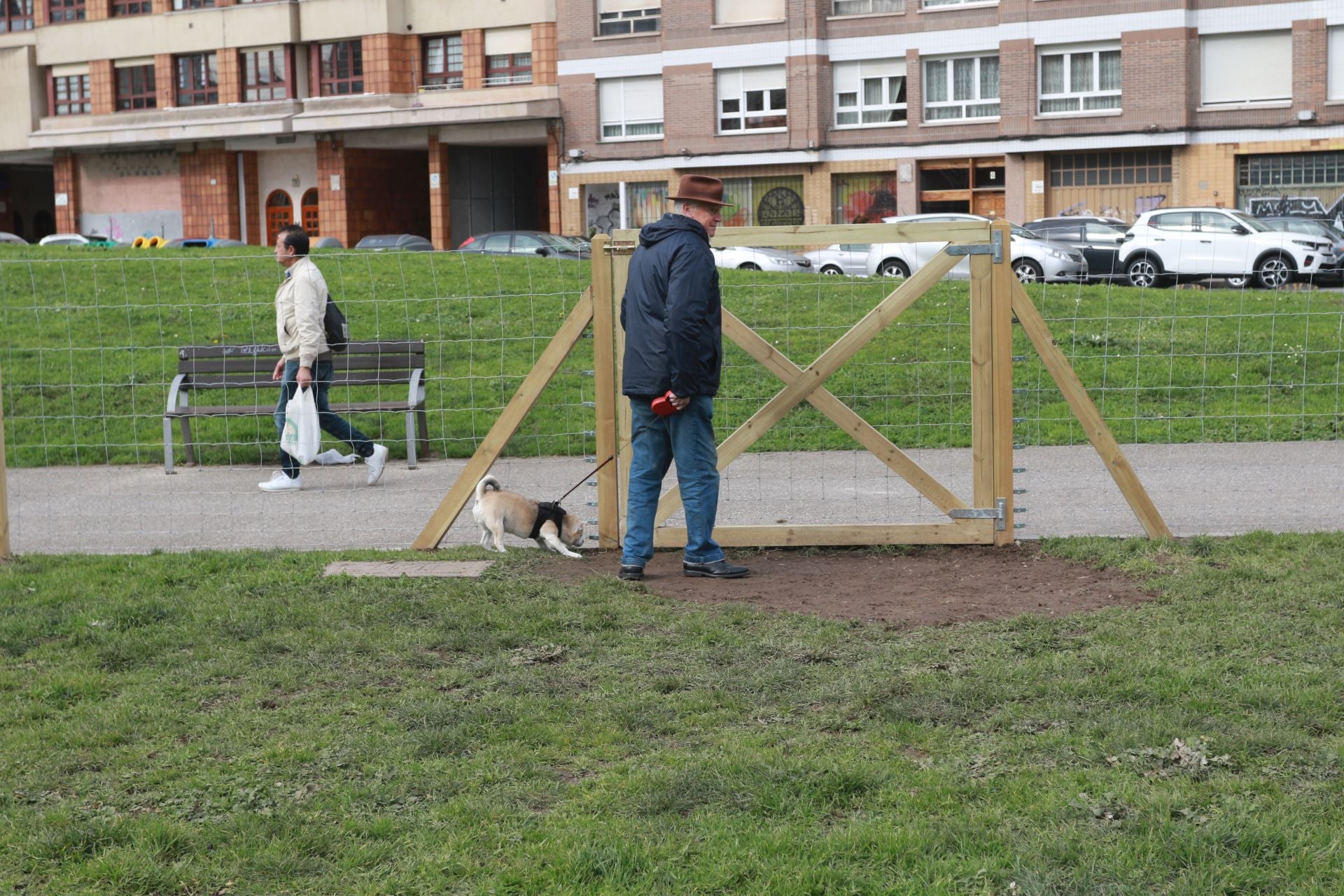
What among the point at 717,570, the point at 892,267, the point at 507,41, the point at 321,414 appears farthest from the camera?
the point at 507,41

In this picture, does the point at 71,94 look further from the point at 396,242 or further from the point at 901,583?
the point at 901,583

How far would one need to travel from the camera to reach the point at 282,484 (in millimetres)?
11492

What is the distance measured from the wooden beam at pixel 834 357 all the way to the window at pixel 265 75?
46460mm

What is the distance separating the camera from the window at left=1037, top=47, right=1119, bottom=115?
4166cm

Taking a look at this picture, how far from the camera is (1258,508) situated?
956cm

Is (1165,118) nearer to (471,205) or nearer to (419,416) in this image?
(471,205)

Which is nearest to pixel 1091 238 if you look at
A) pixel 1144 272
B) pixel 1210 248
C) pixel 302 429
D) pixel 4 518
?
pixel 1210 248

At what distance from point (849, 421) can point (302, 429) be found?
167 inches

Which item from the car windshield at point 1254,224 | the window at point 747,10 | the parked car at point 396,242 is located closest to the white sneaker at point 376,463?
the car windshield at point 1254,224

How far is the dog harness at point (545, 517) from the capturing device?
28.3 ft

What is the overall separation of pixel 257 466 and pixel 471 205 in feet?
130

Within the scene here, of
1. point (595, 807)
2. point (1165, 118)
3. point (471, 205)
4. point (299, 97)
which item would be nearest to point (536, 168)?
point (471, 205)

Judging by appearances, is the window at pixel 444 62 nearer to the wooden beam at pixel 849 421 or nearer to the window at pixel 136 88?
the window at pixel 136 88

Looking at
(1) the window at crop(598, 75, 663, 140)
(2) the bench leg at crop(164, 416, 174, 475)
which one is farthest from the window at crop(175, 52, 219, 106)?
(2) the bench leg at crop(164, 416, 174, 475)
